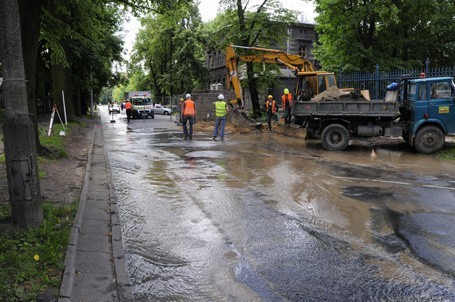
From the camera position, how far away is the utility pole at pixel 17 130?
186 inches

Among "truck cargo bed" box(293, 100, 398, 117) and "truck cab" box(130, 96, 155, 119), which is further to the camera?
"truck cab" box(130, 96, 155, 119)

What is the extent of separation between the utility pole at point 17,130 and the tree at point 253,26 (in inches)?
876

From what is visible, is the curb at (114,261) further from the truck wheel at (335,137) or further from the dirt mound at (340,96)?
the dirt mound at (340,96)

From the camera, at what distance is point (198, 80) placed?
5288 centimetres

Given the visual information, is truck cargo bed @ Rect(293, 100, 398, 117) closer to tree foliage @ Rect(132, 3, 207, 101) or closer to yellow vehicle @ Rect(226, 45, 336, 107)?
yellow vehicle @ Rect(226, 45, 336, 107)

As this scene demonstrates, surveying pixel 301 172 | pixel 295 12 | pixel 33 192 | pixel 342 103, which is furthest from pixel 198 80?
pixel 33 192

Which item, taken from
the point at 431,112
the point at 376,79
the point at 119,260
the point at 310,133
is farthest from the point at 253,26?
Result: the point at 119,260

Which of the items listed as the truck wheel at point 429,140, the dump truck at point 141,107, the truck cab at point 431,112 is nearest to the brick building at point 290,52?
the dump truck at point 141,107

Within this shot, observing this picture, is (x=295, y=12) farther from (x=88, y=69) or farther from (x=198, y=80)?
(x=198, y=80)

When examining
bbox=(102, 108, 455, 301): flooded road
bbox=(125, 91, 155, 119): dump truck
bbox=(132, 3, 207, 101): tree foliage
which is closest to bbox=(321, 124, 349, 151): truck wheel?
bbox=(102, 108, 455, 301): flooded road

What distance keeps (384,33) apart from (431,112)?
595 inches

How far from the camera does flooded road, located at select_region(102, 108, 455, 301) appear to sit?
13.4 ft

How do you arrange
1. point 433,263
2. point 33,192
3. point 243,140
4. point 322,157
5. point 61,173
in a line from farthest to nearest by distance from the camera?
point 243,140 → point 322,157 → point 61,173 → point 33,192 → point 433,263

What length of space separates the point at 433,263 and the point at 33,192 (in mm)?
4850
